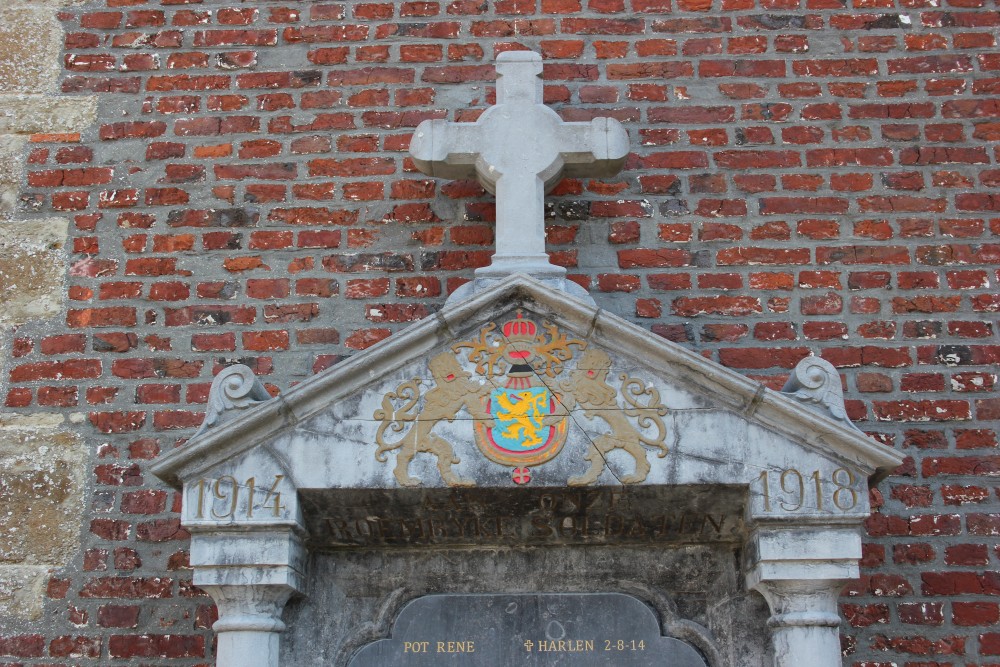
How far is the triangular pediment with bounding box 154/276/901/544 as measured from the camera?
3.42 metres

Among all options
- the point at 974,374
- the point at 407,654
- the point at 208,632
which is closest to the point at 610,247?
the point at 974,374

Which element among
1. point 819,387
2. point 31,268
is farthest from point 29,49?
point 819,387

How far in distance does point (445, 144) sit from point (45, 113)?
1.66 m

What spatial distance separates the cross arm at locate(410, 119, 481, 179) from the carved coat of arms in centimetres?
74

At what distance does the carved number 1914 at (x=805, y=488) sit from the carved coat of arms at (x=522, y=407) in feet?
1.07

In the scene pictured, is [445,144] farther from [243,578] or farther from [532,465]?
[243,578]

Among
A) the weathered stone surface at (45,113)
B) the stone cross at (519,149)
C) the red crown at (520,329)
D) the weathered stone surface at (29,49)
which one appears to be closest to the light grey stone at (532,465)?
the red crown at (520,329)

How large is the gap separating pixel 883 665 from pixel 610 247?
5.48 ft

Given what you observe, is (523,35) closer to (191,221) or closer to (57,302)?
(191,221)

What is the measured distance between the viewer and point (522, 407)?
3.49 m

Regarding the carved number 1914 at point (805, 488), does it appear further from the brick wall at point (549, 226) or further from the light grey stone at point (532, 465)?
the brick wall at point (549, 226)

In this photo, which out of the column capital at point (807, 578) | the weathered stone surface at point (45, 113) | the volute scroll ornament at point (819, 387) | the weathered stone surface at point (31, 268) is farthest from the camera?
the weathered stone surface at point (45, 113)

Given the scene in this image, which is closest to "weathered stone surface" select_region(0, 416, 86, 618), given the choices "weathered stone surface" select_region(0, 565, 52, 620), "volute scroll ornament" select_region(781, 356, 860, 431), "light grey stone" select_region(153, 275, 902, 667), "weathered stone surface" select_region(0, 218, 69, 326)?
"weathered stone surface" select_region(0, 565, 52, 620)

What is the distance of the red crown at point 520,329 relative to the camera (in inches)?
140
